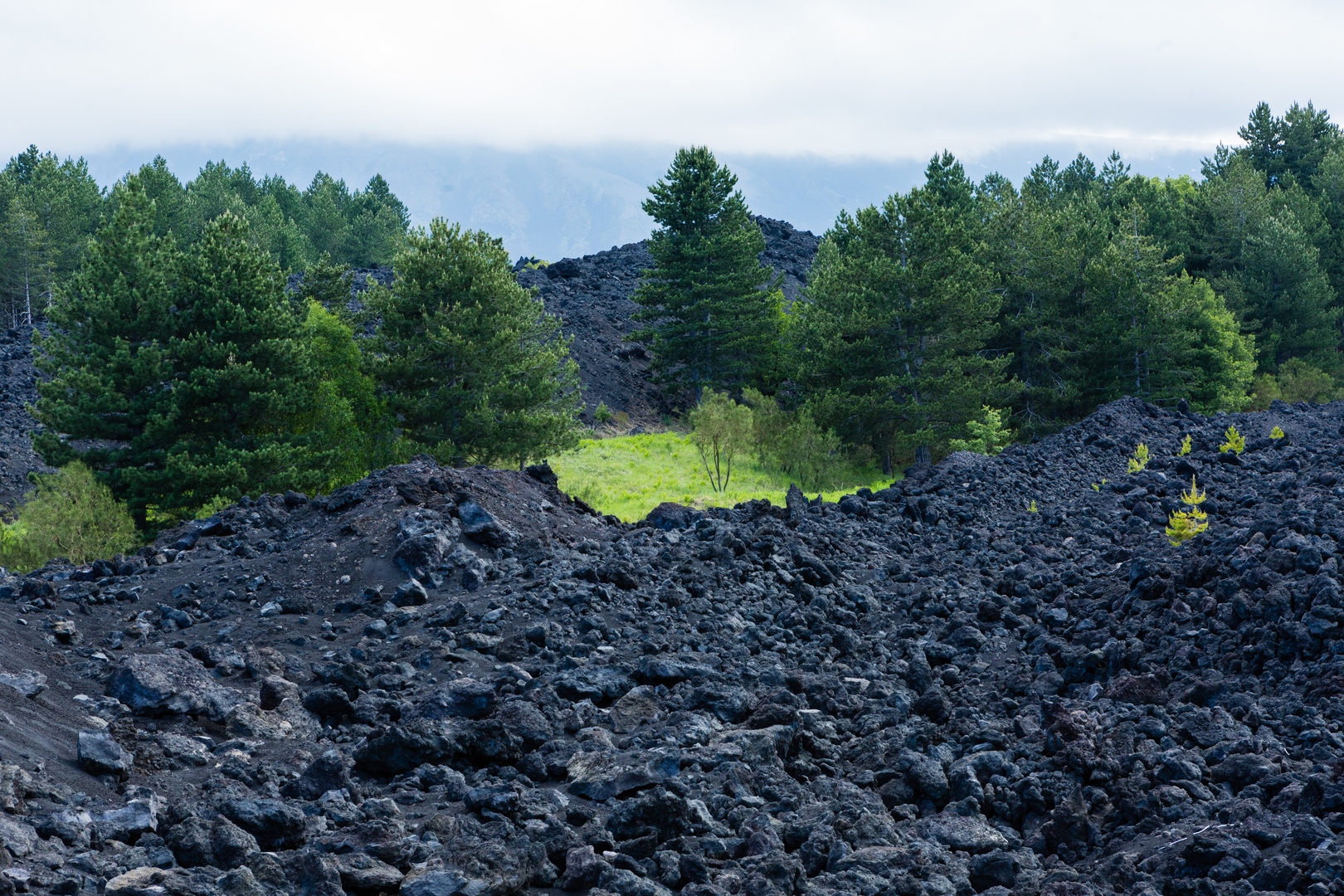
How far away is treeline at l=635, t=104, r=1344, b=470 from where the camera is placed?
3328cm

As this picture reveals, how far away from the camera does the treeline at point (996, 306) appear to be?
33.3m

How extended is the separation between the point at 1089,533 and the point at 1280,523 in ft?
13.2

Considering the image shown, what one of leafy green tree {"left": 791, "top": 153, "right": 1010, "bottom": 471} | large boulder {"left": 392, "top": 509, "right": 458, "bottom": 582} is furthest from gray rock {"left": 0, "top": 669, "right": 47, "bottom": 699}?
leafy green tree {"left": 791, "top": 153, "right": 1010, "bottom": 471}

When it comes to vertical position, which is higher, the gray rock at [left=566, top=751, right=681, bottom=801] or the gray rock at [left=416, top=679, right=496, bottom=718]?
the gray rock at [left=566, top=751, right=681, bottom=801]

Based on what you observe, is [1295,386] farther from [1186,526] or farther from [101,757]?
[101,757]

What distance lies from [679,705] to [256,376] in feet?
57.5

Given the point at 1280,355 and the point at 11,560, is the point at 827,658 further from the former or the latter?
the point at 1280,355

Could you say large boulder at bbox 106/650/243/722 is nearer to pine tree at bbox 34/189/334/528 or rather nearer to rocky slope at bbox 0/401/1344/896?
rocky slope at bbox 0/401/1344/896

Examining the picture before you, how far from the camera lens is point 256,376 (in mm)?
22938

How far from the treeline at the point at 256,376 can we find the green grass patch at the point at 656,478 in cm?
315

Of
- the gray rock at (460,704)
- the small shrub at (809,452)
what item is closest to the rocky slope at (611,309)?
the small shrub at (809,452)

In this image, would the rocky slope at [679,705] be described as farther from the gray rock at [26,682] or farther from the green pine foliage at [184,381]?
the green pine foliage at [184,381]

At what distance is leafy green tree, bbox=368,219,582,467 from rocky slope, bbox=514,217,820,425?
1224 centimetres

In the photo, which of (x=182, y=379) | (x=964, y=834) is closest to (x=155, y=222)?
(x=182, y=379)
